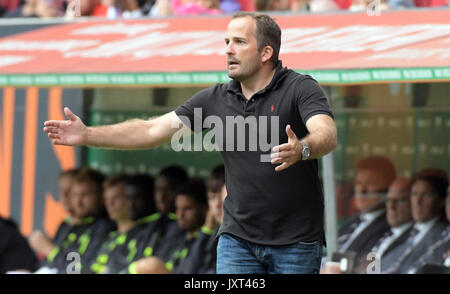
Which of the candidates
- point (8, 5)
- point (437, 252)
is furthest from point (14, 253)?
point (8, 5)

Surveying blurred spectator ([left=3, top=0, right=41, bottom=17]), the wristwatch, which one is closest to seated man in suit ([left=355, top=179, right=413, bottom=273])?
the wristwatch

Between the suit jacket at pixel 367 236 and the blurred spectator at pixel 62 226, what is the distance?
96.3 inches

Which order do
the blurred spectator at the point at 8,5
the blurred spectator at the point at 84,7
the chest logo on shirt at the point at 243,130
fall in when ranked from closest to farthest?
1. the chest logo on shirt at the point at 243,130
2. the blurred spectator at the point at 84,7
3. the blurred spectator at the point at 8,5

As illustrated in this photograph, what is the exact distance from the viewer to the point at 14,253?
8.23 metres

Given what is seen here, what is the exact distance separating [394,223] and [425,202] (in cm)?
31

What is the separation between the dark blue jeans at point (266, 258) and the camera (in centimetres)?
464

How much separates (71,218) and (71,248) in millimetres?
422

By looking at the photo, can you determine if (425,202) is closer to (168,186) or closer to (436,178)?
(436,178)

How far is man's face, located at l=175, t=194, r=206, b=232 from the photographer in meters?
7.90

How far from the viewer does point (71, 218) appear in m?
9.10

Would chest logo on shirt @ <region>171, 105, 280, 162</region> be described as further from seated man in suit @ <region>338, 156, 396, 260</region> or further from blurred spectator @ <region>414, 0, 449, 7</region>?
blurred spectator @ <region>414, 0, 449, 7</region>

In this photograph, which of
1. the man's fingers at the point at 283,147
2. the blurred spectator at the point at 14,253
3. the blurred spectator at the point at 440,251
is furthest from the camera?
the blurred spectator at the point at 14,253

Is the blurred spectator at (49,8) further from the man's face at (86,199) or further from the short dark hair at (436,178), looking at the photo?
the short dark hair at (436,178)

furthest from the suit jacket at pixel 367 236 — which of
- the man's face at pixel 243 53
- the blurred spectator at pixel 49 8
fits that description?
the blurred spectator at pixel 49 8
